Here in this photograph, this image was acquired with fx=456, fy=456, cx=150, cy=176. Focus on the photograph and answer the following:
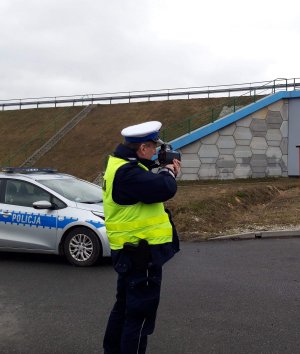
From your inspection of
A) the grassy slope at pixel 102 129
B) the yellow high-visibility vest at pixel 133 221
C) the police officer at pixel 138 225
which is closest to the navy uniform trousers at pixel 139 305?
the police officer at pixel 138 225

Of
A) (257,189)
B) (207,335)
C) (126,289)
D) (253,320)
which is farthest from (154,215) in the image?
(257,189)

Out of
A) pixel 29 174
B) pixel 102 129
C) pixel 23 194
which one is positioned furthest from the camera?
pixel 102 129

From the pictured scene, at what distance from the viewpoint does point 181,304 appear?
4.99 m

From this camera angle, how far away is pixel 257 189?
14867 mm

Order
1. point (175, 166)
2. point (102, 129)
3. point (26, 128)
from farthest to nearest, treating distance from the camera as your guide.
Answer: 1. point (26, 128)
2. point (102, 129)
3. point (175, 166)

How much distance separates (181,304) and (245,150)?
16.7 m

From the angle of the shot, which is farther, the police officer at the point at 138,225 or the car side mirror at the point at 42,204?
the car side mirror at the point at 42,204

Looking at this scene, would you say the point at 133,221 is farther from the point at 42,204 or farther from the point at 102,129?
the point at 102,129

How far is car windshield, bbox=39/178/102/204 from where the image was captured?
7.48 m

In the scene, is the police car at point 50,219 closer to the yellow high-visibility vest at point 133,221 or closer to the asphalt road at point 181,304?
the asphalt road at point 181,304

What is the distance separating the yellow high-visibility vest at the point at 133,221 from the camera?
2957 mm

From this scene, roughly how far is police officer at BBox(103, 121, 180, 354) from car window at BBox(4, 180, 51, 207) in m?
4.53

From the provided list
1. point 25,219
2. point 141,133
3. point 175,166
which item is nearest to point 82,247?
point 25,219

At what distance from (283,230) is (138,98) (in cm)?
3077
